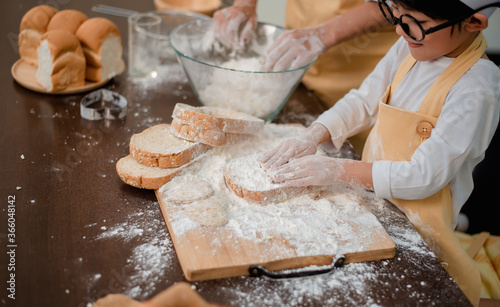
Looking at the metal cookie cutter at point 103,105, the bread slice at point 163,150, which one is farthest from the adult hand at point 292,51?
the metal cookie cutter at point 103,105

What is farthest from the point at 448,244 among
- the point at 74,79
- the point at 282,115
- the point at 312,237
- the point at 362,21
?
the point at 74,79

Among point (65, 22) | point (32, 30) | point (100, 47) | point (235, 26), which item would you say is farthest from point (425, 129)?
point (32, 30)

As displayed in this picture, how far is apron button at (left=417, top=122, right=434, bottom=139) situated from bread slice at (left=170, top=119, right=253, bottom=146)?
1.95ft

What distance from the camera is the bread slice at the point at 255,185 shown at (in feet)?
4.21

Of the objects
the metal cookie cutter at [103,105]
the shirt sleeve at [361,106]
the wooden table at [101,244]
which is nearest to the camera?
the wooden table at [101,244]

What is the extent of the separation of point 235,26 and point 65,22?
731 millimetres

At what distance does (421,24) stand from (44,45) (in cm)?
142

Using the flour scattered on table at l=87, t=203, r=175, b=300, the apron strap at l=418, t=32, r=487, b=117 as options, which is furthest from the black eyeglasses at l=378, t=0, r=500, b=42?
the flour scattered on table at l=87, t=203, r=175, b=300

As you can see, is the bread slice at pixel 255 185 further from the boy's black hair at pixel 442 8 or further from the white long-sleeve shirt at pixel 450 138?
the boy's black hair at pixel 442 8

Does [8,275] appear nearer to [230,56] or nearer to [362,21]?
[230,56]

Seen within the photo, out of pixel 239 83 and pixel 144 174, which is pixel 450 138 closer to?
pixel 239 83

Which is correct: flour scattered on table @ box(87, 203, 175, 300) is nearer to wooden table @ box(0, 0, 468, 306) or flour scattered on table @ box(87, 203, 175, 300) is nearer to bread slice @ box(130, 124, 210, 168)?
wooden table @ box(0, 0, 468, 306)

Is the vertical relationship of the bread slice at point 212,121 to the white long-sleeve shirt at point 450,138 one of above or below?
below

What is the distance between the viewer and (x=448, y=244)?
1350 millimetres
